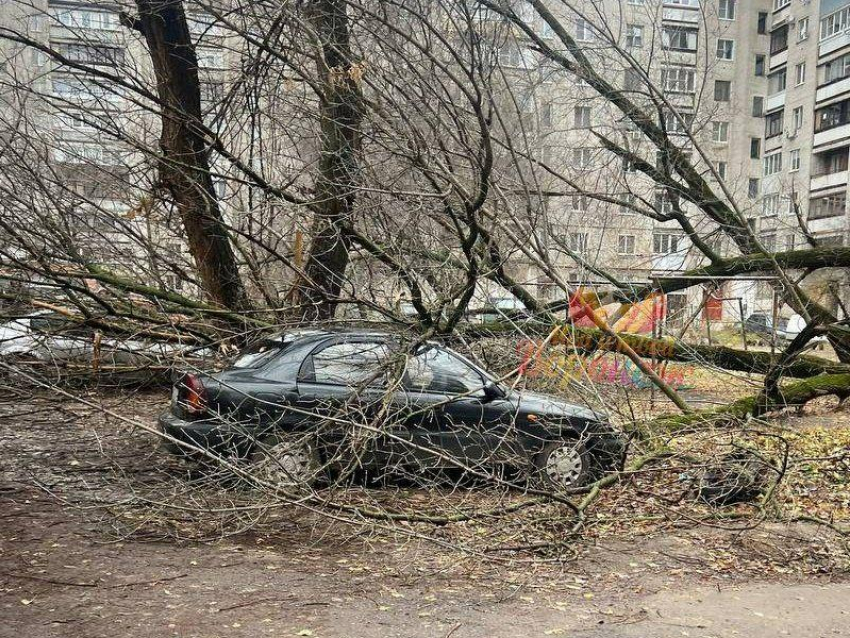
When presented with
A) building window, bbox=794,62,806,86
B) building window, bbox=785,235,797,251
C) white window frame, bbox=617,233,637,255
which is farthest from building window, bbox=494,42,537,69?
building window, bbox=794,62,806,86

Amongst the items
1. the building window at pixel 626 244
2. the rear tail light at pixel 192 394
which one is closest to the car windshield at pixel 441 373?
the rear tail light at pixel 192 394

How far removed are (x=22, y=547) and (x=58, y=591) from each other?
103 cm

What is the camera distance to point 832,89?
40.9m

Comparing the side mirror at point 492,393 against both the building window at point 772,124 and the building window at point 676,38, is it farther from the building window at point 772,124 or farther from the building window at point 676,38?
the building window at point 772,124

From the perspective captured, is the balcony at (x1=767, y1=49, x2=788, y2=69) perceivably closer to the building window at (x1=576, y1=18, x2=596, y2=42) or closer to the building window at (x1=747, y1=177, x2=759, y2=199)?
the building window at (x1=747, y1=177, x2=759, y2=199)

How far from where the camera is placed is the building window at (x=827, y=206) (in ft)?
130

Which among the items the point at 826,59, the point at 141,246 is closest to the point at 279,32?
the point at 141,246

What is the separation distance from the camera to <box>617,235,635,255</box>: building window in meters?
14.4

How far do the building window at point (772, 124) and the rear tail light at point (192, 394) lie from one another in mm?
44824

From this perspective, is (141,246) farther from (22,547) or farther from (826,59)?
(826,59)

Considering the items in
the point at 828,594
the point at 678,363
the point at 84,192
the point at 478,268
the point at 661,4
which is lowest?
the point at 828,594

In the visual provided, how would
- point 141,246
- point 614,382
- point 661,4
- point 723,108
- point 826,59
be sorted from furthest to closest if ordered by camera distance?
1. point 826,59
2. point 723,108
3. point 661,4
4. point 141,246
5. point 614,382

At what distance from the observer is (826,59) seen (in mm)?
41312

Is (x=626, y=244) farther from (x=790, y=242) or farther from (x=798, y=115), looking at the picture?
(x=798, y=115)
